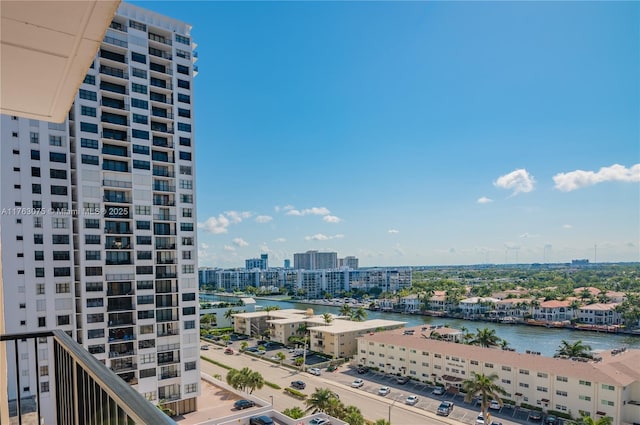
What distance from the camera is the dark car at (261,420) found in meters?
10.5

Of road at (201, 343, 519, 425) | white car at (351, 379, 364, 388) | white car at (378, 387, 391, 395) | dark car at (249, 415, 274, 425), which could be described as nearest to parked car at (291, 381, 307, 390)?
road at (201, 343, 519, 425)

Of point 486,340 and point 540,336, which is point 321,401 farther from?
point 540,336

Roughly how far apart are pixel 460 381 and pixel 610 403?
15.6 feet

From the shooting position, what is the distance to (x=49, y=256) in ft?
31.8

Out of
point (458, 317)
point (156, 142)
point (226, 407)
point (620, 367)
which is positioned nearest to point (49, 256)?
point (156, 142)

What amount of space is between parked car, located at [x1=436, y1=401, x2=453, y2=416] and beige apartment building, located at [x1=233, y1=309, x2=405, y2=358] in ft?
25.4

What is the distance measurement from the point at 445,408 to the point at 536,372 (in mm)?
3503

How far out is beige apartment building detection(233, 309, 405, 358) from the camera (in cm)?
2083

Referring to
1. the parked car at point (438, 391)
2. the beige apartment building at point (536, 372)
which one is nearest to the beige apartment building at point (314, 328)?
the beige apartment building at point (536, 372)

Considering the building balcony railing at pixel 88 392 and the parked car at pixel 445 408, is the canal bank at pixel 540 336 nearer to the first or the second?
the parked car at pixel 445 408

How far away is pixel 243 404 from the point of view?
39.4 ft

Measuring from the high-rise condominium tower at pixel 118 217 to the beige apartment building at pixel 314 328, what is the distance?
418 inches

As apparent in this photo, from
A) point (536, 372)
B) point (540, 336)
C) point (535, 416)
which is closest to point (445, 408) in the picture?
point (535, 416)

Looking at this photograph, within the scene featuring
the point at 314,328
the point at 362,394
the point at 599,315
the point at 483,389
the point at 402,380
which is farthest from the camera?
the point at 599,315
